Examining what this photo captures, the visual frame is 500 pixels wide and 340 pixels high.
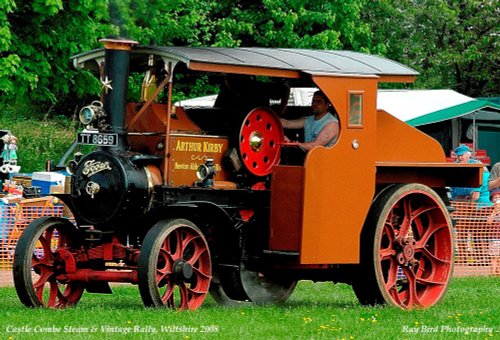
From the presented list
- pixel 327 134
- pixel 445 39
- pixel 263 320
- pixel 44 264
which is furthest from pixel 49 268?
pixel 445 39

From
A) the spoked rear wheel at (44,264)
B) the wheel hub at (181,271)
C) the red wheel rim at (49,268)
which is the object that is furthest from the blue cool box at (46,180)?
the wheel hub at (181,271)

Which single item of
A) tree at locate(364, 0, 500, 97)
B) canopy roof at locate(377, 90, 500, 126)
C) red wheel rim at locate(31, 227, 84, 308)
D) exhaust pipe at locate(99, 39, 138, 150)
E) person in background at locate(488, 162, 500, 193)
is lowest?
red wheel rim at locate(31, 227, 84, 308)

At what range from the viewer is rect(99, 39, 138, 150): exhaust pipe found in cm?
1145

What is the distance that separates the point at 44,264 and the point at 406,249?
11.3 ft

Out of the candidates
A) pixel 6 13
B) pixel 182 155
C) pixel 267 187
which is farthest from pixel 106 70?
pixel 6 13

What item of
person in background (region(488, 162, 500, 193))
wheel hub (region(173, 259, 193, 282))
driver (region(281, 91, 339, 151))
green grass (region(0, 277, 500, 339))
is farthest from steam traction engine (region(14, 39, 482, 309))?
person in background (region(488, 162, 500, 193))

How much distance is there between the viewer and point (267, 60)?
11938mm

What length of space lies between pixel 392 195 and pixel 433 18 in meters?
20.7

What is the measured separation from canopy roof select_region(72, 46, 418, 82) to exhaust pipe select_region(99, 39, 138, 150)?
0.60 ft

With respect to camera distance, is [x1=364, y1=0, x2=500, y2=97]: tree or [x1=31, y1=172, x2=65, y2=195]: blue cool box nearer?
[x1=31, y1=172, x2=65, y2=195]: blue cool box

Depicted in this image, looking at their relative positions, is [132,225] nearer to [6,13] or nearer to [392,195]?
[392,195]

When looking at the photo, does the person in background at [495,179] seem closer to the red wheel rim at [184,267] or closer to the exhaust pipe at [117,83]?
the red wheel rim at [184,267]

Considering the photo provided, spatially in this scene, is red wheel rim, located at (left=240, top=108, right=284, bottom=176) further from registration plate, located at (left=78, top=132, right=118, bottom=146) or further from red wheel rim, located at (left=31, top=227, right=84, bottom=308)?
red wheel rim, located at (left=31, top=227, right=84, bottom=308)

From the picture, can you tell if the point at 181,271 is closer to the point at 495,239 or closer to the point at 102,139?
the point at 102,139
